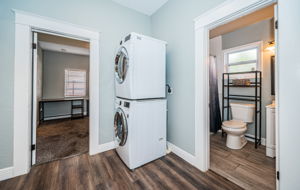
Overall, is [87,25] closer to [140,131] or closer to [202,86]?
[140,131]

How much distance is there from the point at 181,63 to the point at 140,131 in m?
1.25

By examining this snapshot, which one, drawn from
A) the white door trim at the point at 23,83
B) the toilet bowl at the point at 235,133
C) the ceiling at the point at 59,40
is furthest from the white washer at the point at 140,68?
the ceiling at the point at 59,40

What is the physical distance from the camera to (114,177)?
59.4 inches

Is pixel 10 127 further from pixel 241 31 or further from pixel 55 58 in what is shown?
pixel 241 31

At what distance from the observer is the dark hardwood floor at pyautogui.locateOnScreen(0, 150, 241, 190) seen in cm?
136

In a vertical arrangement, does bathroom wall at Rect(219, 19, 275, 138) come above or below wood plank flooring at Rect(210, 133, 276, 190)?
above

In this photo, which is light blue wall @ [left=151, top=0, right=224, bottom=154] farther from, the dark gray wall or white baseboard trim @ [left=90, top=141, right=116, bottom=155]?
the dark gray wall

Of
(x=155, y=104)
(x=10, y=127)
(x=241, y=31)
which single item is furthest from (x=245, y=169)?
(x=10, y=127)

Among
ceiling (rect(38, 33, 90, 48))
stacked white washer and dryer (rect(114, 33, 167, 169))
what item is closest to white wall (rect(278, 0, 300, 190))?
stacked white washer and dryer (rect(114, 33, 167, 169))

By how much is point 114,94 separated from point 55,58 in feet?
13.1

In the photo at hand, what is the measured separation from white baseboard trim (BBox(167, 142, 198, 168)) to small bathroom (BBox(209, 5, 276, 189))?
281mm

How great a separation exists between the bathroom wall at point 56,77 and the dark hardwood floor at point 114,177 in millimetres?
3542

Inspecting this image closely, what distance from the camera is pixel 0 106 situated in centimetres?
144

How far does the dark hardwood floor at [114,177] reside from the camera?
136cm
